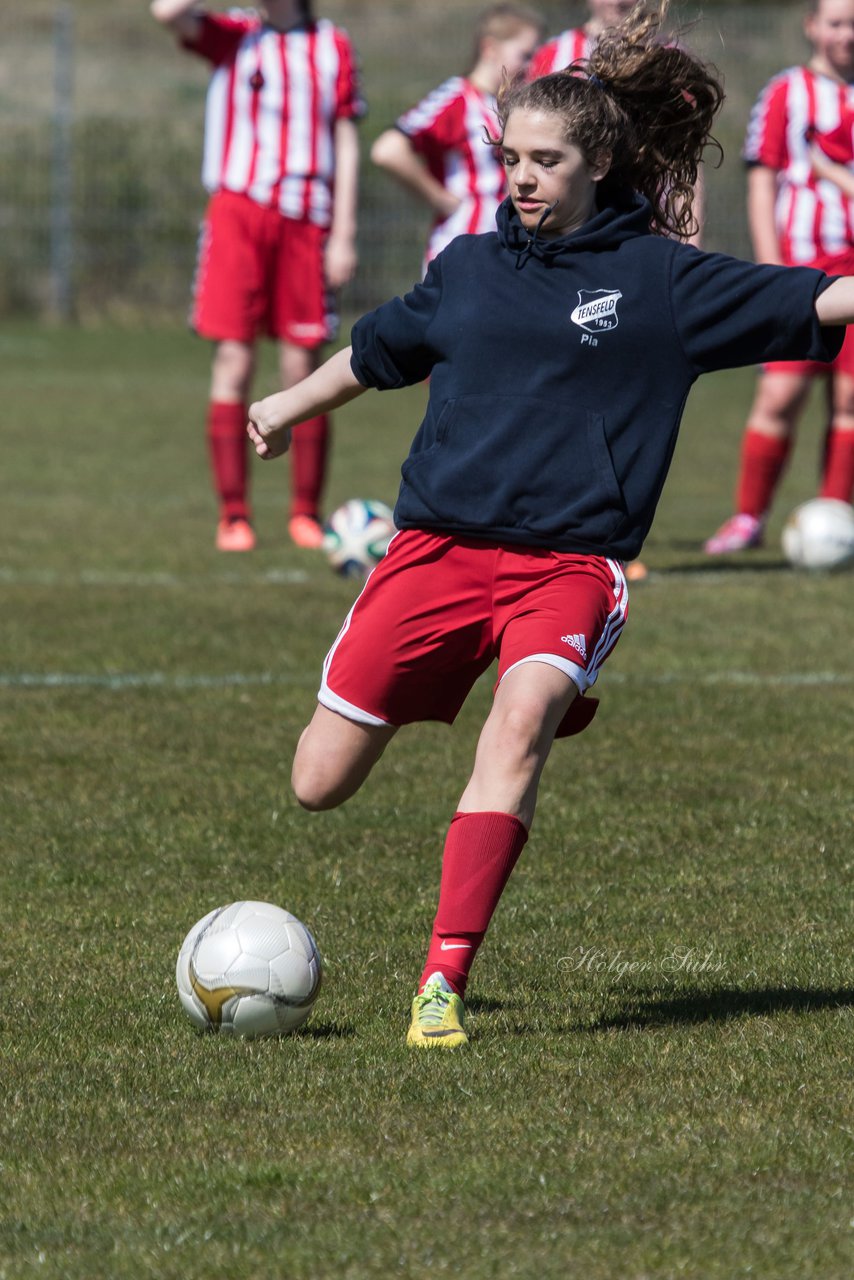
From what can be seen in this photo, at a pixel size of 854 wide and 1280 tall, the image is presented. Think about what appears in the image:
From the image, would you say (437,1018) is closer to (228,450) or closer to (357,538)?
(357,538)

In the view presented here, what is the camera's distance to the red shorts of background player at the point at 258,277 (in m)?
9.55

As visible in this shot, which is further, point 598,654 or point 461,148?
point 461,148

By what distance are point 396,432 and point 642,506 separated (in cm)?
1171

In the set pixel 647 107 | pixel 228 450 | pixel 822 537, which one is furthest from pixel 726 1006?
pixel 228 450

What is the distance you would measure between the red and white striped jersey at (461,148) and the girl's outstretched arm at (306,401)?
18.0ft

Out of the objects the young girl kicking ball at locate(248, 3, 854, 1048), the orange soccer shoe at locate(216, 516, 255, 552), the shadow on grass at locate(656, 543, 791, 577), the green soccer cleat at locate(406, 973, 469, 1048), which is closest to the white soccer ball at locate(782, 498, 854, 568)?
the shadow on grass at locate(656, 543, 791, 577)

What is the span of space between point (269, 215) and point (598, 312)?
6.13 meters

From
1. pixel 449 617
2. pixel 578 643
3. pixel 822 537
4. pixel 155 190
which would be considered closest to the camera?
pixel 578 643

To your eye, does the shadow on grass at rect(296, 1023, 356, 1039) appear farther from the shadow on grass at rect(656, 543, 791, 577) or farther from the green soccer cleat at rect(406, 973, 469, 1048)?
the shadow on grass at rect(656, 543, 791, 577)

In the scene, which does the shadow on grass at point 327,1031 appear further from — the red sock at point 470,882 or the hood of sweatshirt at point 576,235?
the hood of sweatshirt at point 576,235

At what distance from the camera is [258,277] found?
31.4 ft

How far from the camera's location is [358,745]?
3.87 m

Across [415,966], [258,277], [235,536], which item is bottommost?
[235,536]

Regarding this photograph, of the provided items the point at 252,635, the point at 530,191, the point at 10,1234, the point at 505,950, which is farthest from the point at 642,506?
the point at 252,635
